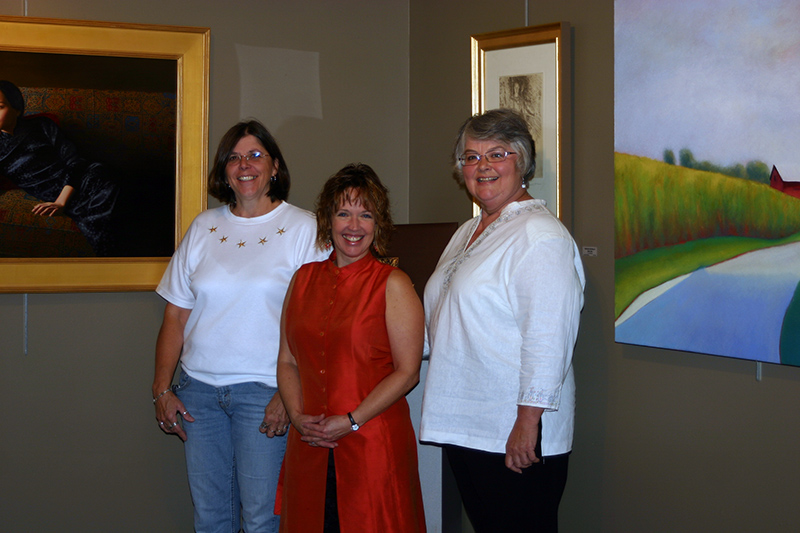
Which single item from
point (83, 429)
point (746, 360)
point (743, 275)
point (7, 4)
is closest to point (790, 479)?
point (746, 360)

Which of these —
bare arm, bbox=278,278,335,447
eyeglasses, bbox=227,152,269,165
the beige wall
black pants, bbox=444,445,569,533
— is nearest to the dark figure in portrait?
the beige wall

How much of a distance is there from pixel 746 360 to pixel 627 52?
37.1 inches

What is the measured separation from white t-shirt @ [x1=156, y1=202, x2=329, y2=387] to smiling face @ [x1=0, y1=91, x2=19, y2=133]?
1.00 metres

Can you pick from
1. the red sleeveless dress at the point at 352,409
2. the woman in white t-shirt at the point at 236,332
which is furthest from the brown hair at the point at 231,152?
the red sleeveless dress at the point at 352,409

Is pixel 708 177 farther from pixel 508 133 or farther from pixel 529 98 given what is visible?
pixel 529 98

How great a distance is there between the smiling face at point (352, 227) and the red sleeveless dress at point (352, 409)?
0.16 ft

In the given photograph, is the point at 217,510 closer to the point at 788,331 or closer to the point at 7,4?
the point at 788,331

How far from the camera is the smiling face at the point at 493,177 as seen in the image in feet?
5.87

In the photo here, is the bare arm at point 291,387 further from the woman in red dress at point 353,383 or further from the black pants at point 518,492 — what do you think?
the black pants at point 518,492

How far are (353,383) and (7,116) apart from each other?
172cm

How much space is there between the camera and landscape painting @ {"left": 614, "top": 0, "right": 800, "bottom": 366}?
5.54ft

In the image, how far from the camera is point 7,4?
100 inches

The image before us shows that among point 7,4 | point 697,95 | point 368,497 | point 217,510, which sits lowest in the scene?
point 217,510

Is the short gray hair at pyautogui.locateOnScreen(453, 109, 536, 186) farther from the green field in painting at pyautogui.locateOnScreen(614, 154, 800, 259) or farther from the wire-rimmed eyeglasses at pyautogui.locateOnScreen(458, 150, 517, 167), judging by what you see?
the green field in painting at pyautogui.locateOnScreen(614, 154, 800, 259)
